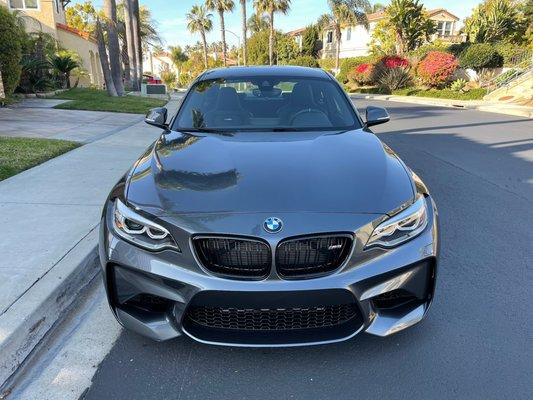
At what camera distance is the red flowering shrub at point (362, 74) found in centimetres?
3409

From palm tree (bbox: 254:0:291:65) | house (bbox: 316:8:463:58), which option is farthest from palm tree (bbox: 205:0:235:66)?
house (bbox: 316:8:463:58)

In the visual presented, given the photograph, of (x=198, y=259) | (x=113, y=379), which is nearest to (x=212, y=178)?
(x=198, y=259)

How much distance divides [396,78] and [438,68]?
3.91 metres

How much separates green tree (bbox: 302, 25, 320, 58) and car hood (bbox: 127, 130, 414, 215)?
191 ft

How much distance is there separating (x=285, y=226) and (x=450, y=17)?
58.7 m

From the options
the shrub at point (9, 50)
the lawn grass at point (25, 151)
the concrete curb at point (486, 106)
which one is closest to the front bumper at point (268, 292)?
the lawn grass at point (25, 151)

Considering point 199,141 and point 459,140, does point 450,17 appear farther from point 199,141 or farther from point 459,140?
point 199,141

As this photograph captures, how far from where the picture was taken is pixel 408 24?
3484 cm

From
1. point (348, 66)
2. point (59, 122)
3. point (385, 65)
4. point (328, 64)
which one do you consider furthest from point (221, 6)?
point (59, 122)

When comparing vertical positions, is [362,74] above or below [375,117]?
below

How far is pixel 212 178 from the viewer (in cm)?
266

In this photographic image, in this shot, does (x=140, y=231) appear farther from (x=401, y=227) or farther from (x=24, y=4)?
(x=24, y=4)

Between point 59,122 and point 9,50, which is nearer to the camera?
point 59,122

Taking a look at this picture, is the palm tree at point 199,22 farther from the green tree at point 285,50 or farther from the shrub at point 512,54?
the shrub at point 512,54
